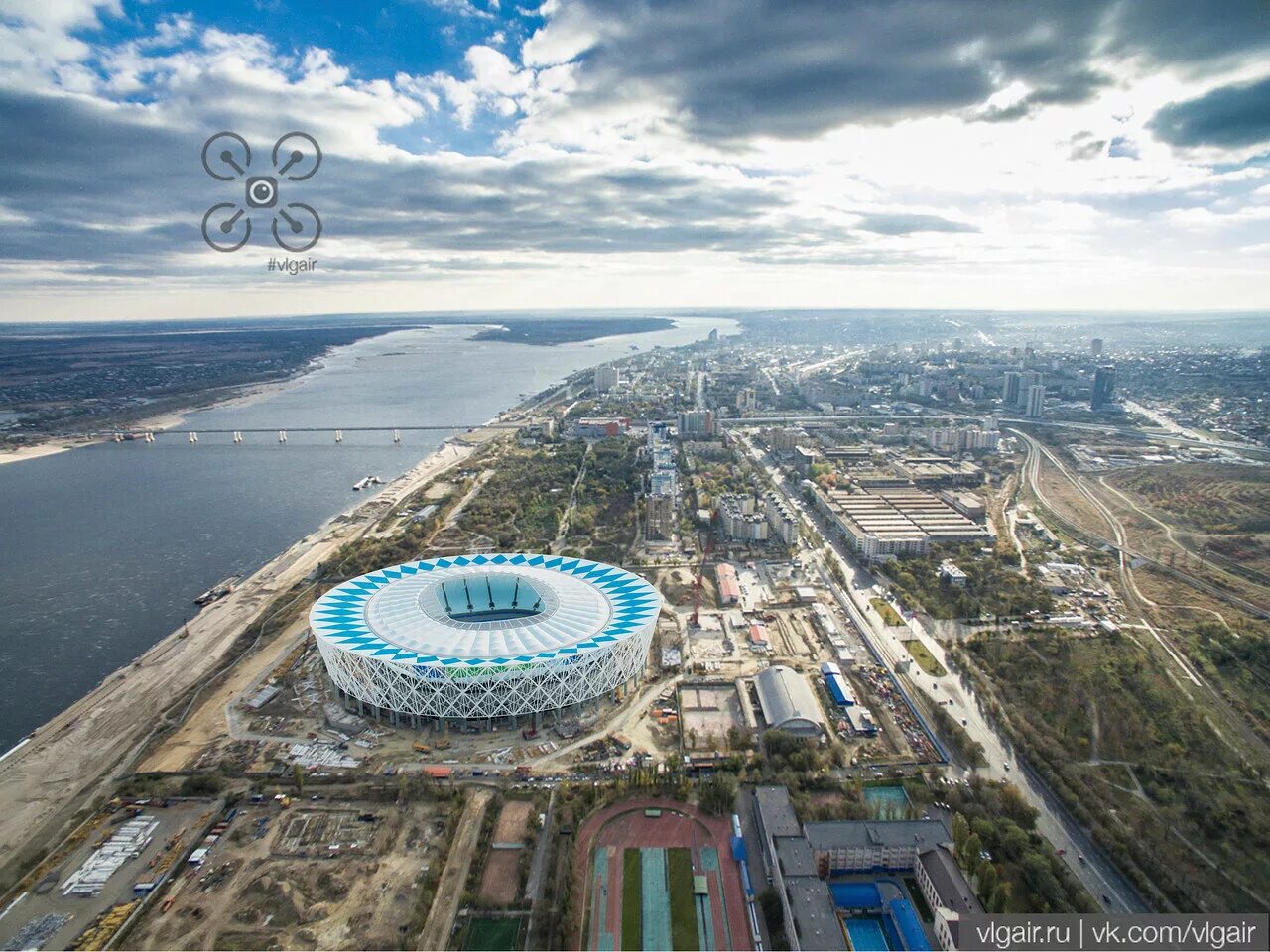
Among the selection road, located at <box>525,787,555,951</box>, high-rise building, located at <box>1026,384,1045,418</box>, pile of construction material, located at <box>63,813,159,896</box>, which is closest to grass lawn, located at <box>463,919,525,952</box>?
road, located at <box>525,787,555,951</box>

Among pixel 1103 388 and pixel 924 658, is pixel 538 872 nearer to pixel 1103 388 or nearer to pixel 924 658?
pixel 924 658

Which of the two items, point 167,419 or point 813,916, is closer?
point 813,916

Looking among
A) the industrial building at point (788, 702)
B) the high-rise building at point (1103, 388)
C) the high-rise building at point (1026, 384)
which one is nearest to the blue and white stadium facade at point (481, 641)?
the industrial building at point (788, 702)

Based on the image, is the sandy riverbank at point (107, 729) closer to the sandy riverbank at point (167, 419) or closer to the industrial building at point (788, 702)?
the industrial building at point (788, 702)

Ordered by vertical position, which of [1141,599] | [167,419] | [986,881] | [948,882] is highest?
[948,882]

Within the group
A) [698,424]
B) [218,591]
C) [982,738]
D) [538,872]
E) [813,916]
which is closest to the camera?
[813,916]

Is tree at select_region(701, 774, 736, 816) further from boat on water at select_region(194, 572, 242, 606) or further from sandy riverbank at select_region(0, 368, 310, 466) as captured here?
sandy riverbank at select_region(0, 368, 310, 466)

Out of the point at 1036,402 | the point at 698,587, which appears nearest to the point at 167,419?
the point at 698,587
